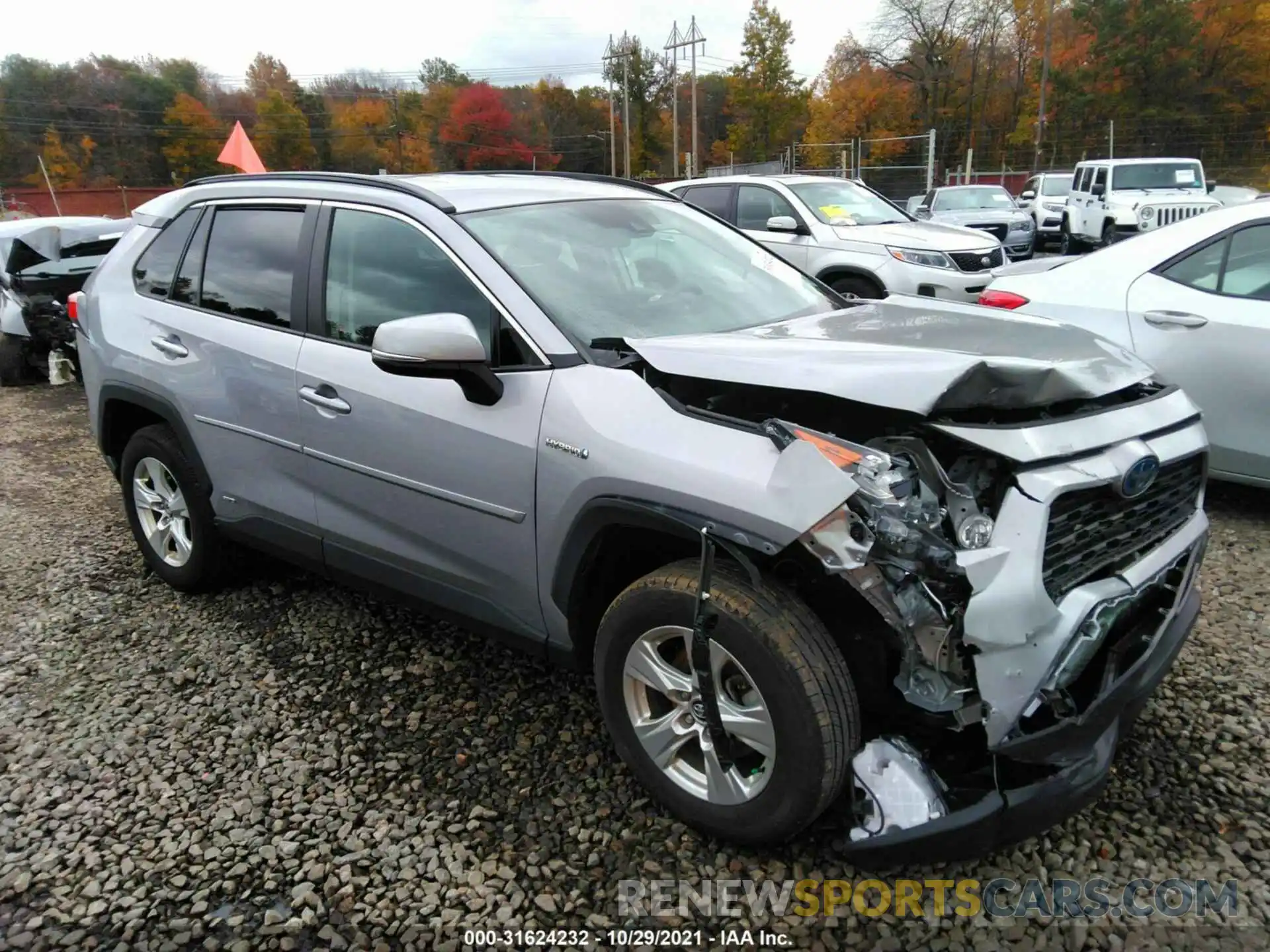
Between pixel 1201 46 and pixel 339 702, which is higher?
pixel 1201 46

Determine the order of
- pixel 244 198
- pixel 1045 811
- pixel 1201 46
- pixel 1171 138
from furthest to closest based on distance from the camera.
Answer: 1. pixel 1201 46
2. pixel 1171 138
3. pixel 244 198
4. pixel 1045 811

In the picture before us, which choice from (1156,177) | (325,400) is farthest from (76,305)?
(1156,177)

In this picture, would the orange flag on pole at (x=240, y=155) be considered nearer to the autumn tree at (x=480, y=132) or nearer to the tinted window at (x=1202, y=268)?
the tinted window at (x=1202, y=268)

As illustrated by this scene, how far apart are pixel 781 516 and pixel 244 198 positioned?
9.30 feet

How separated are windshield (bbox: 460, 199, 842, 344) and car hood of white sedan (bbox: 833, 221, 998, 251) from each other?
4.99 metres

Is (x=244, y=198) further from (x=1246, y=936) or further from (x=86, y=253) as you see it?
(x=86, y=253)

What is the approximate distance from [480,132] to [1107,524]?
79.1m

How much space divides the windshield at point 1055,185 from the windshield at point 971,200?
14.1 ft

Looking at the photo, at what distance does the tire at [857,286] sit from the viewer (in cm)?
806

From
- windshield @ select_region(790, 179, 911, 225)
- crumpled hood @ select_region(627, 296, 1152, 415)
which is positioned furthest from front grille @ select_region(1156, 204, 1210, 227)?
crumpled hood @ select_region(627, 296, 1152, 415)

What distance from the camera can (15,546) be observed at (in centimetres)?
477

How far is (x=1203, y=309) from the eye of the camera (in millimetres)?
4121

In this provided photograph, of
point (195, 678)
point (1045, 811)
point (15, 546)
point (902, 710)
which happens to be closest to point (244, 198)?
point (195, 678)

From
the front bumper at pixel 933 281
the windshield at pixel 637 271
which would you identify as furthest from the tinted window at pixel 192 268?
the front bumper at pixel 933 281
